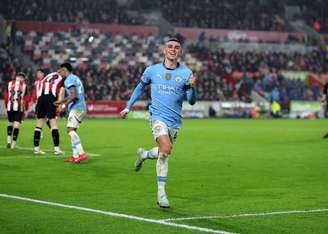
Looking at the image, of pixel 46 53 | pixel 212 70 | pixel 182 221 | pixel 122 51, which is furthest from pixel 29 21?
pixel 182 221

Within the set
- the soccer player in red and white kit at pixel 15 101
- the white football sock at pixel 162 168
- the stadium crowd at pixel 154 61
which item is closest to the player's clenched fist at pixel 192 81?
the white football sock at pixel 162 168

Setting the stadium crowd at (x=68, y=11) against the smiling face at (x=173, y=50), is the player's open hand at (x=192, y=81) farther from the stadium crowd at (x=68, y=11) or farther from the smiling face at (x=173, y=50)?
the stadium crowd at (x=68, y=11)

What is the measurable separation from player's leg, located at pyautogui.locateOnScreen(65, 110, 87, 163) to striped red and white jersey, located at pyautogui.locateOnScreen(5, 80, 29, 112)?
4966 mm

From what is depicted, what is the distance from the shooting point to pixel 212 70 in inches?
2415

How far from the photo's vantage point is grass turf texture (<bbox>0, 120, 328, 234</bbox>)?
8.95m

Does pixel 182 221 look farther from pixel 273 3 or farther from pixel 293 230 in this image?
pixel 273 3

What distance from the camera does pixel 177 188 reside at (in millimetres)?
12750

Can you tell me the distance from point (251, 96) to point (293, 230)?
51796 millimetres

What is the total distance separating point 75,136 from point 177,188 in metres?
5.25

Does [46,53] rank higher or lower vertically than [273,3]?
lower

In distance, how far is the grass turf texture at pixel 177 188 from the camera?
895 centimetres

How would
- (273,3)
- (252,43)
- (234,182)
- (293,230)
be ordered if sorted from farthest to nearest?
1. (273,3)
2. (252,43)
3. (234,182)
4. (293,230)

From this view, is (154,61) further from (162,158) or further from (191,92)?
(162,158)

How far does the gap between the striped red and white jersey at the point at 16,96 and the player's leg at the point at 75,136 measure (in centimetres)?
497
